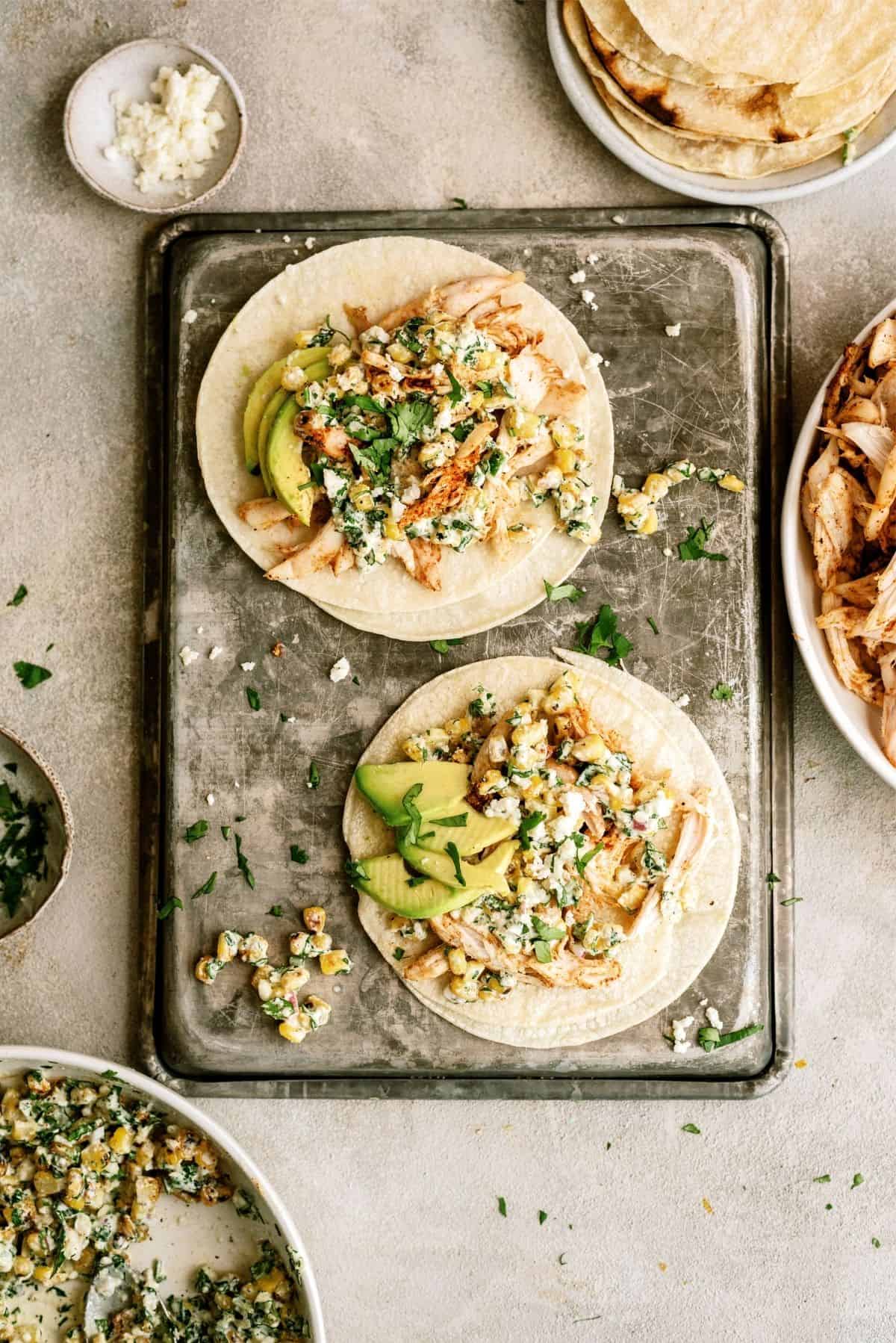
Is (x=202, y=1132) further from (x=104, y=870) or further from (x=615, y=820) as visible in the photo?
(x=615, y=820)

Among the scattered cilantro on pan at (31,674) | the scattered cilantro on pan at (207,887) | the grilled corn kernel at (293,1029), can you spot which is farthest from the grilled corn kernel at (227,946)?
the scattered cilantro on pan at (31,674)

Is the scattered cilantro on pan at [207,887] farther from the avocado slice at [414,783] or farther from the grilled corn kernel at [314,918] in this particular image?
the avocado slice at [414,783]

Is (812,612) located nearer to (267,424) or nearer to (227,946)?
(267,424)

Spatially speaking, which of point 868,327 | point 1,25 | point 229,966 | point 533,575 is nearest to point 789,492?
point 868,327

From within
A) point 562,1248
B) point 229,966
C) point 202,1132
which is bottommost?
point 562,1248

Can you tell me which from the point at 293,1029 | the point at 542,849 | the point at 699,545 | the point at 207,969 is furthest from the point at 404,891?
the point at 699,545

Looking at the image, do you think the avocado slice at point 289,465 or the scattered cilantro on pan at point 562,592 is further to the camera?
the scattered cilantro on pan at point 562,592
